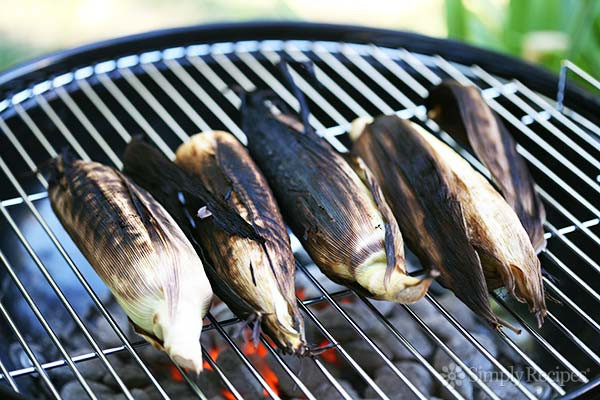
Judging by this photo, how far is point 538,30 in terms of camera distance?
223cm

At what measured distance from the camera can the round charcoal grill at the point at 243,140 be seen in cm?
123

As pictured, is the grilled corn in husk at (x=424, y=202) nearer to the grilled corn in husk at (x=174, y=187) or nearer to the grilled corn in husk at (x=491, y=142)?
the grilled corn in husk at (x=491, y=142)

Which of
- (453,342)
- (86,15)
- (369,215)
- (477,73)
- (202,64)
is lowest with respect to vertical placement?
(453,342)

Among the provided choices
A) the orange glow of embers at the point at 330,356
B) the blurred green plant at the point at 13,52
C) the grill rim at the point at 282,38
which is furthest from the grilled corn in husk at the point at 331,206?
the blurred green plant at the point at 13,52

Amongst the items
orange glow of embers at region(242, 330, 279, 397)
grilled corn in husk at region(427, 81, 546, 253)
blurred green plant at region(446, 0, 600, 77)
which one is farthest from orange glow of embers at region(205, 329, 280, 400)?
blurred green plant at region(446, 0, 600, 77)

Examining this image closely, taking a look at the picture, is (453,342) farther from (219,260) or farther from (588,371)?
(219,260)

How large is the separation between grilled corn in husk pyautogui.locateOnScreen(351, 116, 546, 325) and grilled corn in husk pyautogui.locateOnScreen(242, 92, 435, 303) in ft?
0.16

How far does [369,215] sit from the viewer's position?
1.17 metres

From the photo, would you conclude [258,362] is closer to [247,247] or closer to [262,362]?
[262,362]

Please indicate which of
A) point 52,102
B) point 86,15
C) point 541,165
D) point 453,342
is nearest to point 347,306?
point 453,342

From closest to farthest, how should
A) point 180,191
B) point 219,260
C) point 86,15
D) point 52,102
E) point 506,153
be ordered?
point 219,260
point 180,191
point 506,153
point 52,102
point 86,15

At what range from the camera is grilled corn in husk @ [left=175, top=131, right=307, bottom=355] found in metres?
1.04

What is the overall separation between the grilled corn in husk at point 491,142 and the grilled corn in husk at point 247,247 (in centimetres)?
35

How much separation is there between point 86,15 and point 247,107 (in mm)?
1783
